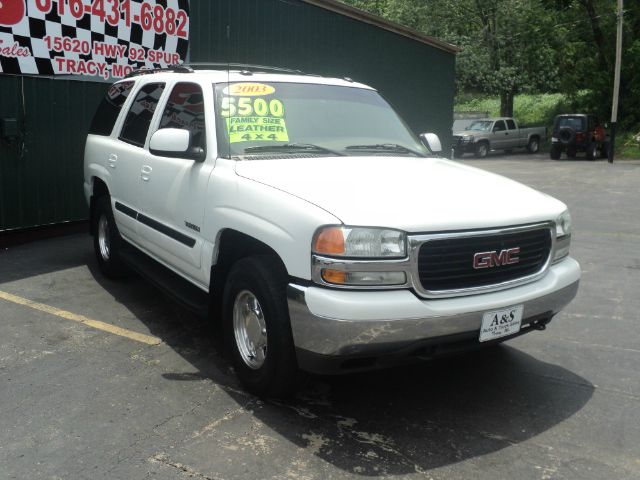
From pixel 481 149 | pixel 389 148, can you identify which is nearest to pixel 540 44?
pixel 481 149

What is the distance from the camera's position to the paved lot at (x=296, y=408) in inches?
121

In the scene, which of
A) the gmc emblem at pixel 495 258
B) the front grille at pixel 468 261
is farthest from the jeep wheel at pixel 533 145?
the gmc emblem at pixel 495 258

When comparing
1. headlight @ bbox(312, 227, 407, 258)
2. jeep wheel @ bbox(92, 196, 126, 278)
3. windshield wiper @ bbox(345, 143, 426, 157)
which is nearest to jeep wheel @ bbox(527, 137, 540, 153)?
jeep wheel @ bbox(92, 196, 126, 278)

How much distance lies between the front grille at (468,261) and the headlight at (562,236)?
0.25m

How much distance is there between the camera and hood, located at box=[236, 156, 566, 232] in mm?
3176

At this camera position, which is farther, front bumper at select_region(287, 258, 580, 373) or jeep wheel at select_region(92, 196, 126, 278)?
jeep wheel at select_region(92, 196, 126, 278)

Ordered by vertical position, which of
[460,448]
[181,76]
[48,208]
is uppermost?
[181,76]

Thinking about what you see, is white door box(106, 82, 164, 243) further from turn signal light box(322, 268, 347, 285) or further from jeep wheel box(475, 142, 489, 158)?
jeep wheel box(475, 142, 489, 158)

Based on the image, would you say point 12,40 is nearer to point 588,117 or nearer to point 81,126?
point 81,126

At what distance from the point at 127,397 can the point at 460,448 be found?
6.26ft

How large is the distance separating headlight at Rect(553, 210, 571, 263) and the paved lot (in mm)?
833

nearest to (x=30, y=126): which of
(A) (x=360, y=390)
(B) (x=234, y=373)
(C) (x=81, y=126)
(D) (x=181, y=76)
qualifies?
(C) (x=81, y=126)

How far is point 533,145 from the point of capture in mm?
31344

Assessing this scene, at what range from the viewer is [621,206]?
1251 centimetres
